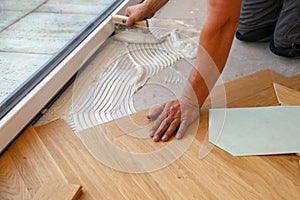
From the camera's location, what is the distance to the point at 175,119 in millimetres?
1170

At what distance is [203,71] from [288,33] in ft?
2.49

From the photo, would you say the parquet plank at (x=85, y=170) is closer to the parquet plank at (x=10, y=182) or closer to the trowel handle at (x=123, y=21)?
the parquet plank at (x=10, y=182)

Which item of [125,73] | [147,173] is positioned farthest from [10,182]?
[125,73]

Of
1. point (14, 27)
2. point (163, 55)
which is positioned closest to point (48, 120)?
point (163, 55)

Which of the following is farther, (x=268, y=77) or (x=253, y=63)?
(x=253, y=63)

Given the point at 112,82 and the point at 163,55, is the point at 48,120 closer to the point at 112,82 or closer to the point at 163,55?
the point at 112,82

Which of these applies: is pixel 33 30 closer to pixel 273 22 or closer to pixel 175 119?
pixel 175 119

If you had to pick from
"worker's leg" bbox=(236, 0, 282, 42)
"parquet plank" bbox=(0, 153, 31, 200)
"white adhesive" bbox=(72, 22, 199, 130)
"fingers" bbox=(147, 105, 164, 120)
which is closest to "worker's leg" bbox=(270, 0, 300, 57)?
"worker's leg" bbox=(236, 0, 282, 42)

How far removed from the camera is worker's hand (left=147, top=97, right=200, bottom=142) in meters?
1.15

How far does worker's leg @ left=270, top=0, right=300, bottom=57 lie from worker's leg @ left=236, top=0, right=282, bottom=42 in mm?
102

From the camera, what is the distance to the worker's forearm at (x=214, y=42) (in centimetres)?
110

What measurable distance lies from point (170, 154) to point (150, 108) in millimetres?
271

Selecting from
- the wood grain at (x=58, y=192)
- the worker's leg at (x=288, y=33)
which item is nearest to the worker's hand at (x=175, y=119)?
the wood grain at (x=58, y=192)

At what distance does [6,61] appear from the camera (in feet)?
5.19
